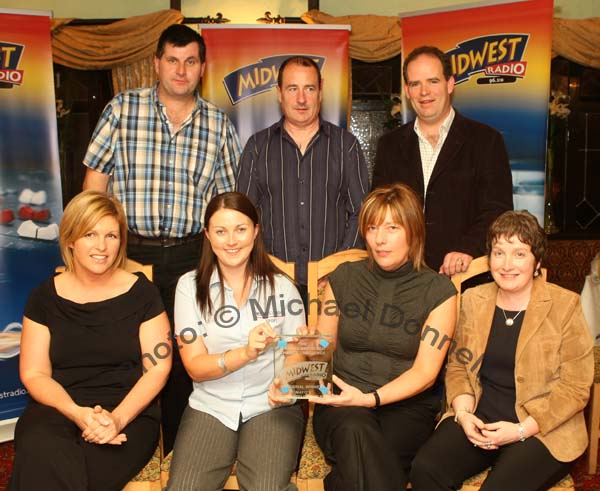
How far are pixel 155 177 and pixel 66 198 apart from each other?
337 centimetres

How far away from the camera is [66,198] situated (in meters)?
6.32

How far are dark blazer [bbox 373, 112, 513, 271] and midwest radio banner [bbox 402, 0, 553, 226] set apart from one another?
4.30ft

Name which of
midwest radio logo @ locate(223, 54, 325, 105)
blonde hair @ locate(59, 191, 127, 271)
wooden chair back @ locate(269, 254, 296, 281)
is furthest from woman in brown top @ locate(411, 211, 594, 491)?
midwest radio logo @ locate(223, 54, 325, 105)

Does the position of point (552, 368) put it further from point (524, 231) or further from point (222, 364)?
point (222, 364)

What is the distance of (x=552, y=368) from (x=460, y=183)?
1135mm

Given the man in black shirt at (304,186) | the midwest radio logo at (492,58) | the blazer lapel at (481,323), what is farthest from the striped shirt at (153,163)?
the midwest radio logo at (492,58)

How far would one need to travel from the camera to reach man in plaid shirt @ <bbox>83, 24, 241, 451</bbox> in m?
3.27

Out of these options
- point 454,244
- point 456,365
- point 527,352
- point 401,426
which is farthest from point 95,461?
point 454,244

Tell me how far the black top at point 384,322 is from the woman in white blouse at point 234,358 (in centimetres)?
20

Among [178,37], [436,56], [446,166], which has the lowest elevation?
[446,166]

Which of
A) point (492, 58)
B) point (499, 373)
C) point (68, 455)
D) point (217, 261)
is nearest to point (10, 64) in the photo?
point (217, 261)

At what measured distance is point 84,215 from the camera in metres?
2.44

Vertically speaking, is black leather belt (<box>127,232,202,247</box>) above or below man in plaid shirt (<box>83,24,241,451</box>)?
below

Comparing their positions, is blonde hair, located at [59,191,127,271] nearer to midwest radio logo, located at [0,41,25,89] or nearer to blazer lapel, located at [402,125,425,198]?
blazer lapel, located at [402,125,425,198]
